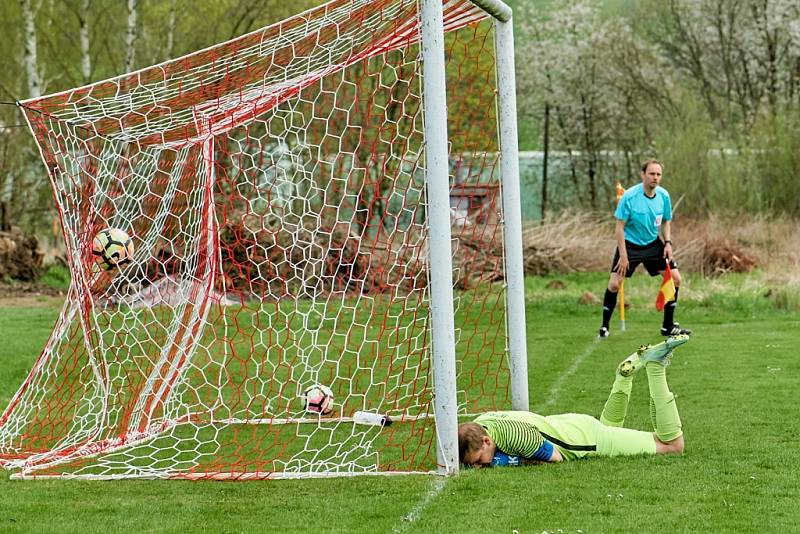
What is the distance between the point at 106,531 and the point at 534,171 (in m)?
26.1

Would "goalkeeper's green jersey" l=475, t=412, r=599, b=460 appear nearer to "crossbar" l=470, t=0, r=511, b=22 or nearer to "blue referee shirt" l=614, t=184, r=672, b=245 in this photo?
"crossbar" l=470, t=0, r=511, b=22

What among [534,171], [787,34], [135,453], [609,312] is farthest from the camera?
[534,171]

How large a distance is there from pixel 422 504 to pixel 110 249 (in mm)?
3102

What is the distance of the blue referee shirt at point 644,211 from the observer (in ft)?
37.6

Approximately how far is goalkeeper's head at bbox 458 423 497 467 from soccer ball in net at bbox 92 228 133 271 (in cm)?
267

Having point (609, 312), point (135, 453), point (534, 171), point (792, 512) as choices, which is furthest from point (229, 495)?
point (534, 171)

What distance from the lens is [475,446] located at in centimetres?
611

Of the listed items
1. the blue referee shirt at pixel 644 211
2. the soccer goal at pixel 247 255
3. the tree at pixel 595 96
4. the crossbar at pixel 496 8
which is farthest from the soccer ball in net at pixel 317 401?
the tree at pixel 595 96

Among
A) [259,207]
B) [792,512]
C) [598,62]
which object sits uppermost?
[598,62]

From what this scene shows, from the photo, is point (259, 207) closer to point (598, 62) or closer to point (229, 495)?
point (229, 495)

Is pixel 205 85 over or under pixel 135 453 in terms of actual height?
over

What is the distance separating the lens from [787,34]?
27984 millimetres

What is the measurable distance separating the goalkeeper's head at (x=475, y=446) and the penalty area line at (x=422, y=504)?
27 centimetres

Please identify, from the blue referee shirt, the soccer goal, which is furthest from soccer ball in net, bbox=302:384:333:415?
the blue referee shirt
